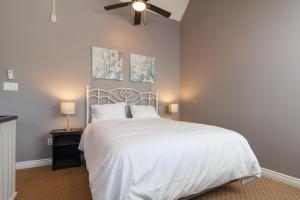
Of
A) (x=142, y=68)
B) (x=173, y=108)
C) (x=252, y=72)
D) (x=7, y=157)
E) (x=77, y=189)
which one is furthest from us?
(x=173, y=108)

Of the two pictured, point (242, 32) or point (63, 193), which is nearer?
point (63, 193)

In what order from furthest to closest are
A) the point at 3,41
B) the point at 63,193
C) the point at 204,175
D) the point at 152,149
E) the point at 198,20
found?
the point at 198,20, the point at 3,41, the point at 63,193, the point at 204,175, the point at 152,149

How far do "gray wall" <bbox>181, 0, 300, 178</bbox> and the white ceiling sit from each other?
0.84ft

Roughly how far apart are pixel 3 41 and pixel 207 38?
11.2ft

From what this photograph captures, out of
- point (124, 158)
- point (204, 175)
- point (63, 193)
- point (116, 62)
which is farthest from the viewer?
point (116, 62)

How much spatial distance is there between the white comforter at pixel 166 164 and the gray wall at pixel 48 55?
170 cm

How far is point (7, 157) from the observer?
1.77 meters

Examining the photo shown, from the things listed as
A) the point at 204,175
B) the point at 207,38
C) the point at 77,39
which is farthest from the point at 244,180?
the point at 77,39

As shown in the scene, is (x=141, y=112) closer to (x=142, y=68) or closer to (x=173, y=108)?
(x=173, y=108)

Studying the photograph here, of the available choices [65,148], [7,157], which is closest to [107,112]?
[65,148]

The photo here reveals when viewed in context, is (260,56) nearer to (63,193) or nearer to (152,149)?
(152,149)

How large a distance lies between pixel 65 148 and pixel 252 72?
10.6 ft

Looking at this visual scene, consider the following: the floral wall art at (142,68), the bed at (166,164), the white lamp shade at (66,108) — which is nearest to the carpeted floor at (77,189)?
the bed at (166,164)

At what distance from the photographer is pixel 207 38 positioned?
3.73 metres
